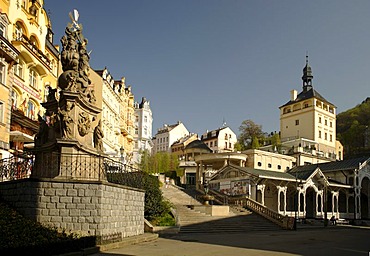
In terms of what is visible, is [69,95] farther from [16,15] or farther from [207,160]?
[207,160]

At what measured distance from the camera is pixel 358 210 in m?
50.1

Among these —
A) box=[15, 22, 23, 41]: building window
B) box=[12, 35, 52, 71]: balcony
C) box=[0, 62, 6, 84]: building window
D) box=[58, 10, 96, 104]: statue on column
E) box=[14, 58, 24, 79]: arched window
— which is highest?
box=[15, 22, 23, 41]: building window

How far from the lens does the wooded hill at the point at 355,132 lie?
281 ft

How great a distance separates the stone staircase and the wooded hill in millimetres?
55223

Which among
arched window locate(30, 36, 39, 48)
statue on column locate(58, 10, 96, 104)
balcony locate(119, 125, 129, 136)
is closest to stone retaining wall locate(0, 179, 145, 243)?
statue on column locate(58, 10, 96, 104)

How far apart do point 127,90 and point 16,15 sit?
4612 centimetres

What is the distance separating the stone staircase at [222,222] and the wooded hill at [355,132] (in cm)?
5522

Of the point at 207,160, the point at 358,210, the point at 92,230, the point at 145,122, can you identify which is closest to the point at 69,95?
the point at 92,230

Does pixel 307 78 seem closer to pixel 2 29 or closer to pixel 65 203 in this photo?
pixel 2 29

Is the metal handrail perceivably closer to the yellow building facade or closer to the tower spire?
the yellow building facade

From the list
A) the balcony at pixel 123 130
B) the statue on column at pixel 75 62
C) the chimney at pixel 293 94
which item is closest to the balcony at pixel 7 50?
the statue on column at pixel 75 62

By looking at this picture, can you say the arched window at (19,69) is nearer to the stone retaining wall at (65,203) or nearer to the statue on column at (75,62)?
the statue on column at (75,62)

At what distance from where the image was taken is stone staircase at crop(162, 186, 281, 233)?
28109mm

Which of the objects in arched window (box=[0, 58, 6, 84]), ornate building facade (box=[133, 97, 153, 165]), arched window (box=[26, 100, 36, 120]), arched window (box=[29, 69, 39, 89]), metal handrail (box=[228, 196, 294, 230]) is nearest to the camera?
arched window (box=[0, 58, 6, 84])
